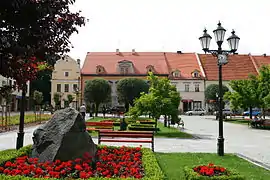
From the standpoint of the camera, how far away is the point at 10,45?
4.14m

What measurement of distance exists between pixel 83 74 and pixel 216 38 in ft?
161

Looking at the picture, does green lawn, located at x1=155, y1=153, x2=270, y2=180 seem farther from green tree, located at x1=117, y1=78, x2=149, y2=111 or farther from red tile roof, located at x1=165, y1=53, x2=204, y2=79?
red tile roof, located at x1=165, y1=53, x2=204, y2=79

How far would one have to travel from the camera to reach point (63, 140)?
25.5 feet

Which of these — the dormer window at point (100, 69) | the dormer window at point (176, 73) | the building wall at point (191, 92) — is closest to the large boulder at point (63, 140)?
the dormer window at point (100, 69)

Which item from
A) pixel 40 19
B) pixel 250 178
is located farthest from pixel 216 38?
pixel 40 19

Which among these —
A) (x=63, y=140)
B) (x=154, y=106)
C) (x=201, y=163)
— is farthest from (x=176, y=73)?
(x=63, y=140)

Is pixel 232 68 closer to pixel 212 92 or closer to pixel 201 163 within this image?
pixel 212 92

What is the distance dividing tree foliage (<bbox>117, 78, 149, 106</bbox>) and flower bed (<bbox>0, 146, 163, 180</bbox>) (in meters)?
42.6

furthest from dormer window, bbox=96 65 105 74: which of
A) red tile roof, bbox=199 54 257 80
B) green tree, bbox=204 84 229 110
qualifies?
red tile roof, bbox=199 54 257 80

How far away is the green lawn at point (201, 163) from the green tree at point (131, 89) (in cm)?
4039

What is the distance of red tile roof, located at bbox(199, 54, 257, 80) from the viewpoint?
59938 mm

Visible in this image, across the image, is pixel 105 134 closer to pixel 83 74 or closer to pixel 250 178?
pixel 250 178

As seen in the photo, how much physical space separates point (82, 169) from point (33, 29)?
400cm

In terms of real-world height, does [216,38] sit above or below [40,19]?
above
